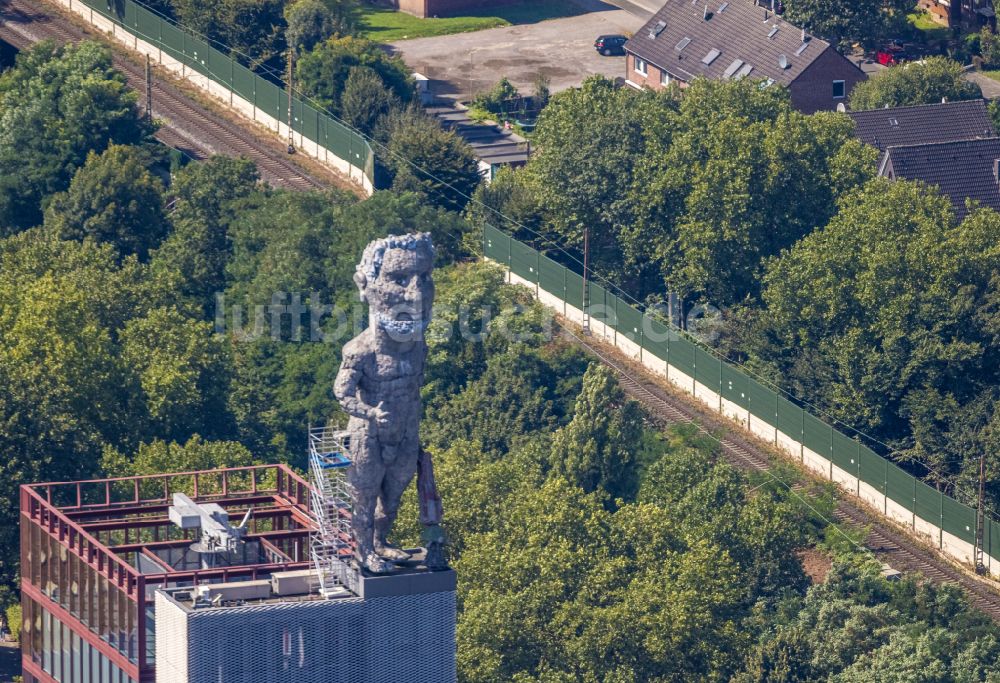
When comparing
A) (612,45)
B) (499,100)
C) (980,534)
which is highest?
(612,45)

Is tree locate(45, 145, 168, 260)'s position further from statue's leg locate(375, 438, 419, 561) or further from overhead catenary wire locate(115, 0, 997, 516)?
statue's leg locate(375, 438, 419, 561)

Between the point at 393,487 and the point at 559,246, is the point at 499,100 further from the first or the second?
the point at 393,487

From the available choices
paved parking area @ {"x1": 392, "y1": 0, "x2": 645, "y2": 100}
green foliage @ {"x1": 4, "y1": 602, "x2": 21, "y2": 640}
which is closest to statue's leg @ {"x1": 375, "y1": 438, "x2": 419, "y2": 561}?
green foliage @ {"x1": 4, "y1": 602, "x2": 21, "y2": 640}

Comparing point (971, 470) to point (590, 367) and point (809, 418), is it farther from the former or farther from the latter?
point (590, 367)

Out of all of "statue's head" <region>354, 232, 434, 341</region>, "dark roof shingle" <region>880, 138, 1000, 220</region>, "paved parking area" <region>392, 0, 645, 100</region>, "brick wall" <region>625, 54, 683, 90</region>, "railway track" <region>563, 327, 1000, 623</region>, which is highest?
"statue's head" <region>354, 232, 434, 341</region>

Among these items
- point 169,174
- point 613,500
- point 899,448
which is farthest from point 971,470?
point 169,174

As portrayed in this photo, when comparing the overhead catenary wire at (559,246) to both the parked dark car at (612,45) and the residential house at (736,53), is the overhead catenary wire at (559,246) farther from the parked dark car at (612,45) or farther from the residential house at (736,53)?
the parked dark car at (612,45)

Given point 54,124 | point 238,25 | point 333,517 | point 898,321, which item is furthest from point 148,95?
point 333,517
